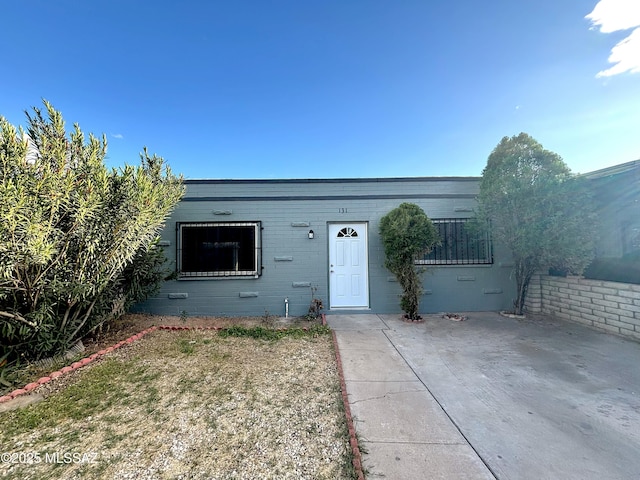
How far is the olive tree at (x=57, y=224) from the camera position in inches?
100.0

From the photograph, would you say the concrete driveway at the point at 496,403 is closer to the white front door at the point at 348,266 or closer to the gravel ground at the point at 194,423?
the gravel ground at the point at 194,423

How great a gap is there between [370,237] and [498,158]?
10.3ft

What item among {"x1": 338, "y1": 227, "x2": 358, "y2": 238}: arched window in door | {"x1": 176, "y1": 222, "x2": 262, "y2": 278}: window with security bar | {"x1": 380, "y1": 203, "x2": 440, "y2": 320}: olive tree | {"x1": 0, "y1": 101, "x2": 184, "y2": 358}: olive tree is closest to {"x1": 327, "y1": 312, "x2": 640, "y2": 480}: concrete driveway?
{"x1": 380, "y1": 203, "x2": 440, "y2": 320}: olive tree

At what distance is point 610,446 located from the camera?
6.64 ft

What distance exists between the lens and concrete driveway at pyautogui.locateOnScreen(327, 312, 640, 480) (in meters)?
1.86

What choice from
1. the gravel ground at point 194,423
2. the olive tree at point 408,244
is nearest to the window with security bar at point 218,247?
the gravel ground at point 194,423

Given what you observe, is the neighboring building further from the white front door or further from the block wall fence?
the white front door

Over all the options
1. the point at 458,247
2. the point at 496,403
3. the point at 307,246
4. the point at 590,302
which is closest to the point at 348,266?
the point at 307,246

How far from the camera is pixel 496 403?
262 centimetres

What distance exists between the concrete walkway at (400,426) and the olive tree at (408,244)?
6.44ft

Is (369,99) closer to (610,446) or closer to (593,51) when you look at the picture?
(593,51)

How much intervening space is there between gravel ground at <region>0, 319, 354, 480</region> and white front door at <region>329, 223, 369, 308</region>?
2471 mm

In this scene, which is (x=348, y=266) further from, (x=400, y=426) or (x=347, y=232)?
(x=400, y=426)

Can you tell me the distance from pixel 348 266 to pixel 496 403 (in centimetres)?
392
